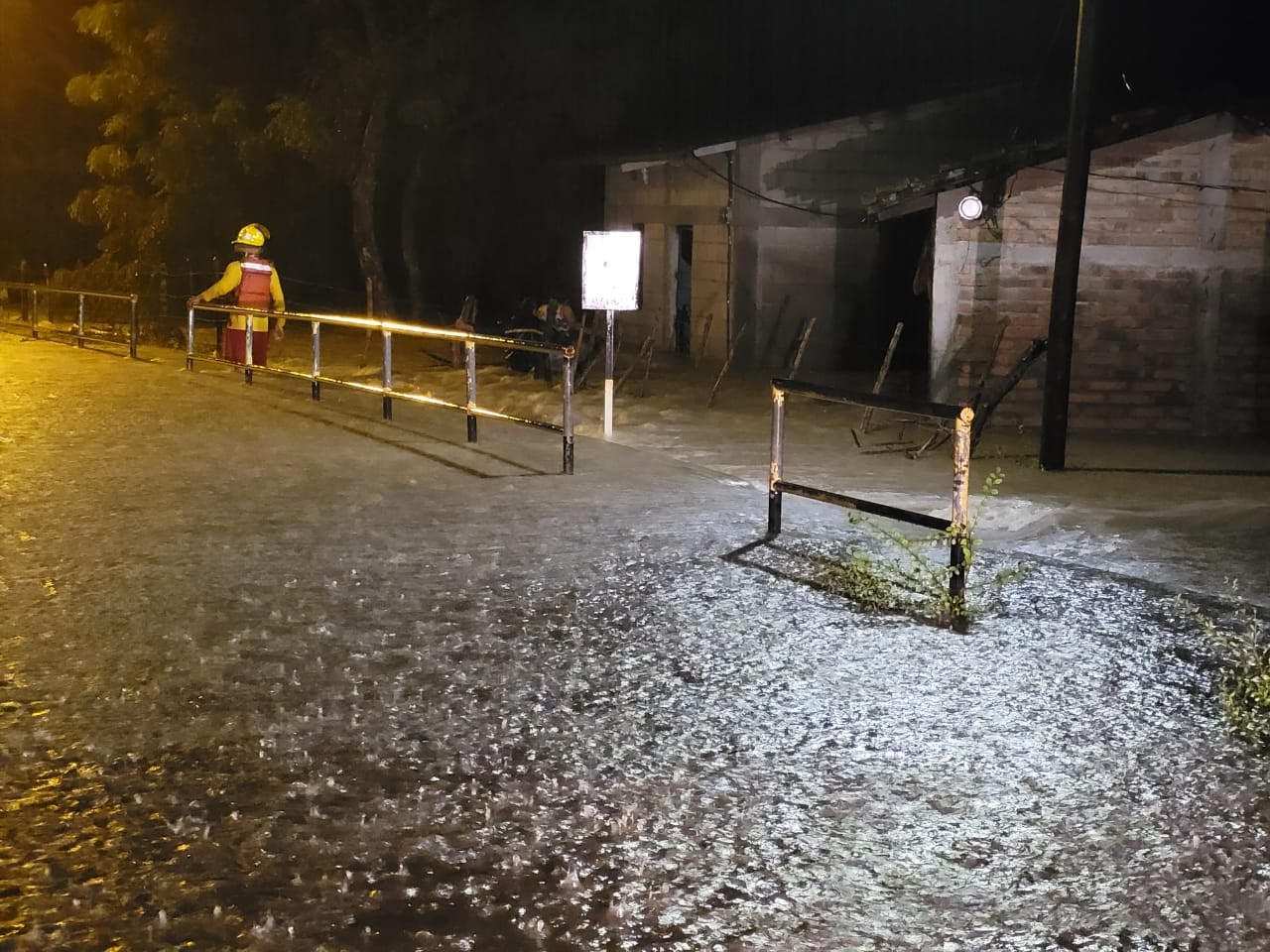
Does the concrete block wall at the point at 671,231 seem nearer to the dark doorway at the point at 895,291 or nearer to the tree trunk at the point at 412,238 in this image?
the dark doorway at the point at 895,291

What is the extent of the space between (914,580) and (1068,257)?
5.43 meters

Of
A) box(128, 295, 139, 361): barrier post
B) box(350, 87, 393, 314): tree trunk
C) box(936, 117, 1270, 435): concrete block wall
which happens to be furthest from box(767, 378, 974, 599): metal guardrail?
box(350, 87, 393, 314): tree trunk

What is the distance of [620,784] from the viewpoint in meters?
5.01

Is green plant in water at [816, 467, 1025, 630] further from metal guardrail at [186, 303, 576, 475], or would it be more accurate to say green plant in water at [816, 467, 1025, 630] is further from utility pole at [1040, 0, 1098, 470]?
utility pole at [1040, 0, 1098, 470]

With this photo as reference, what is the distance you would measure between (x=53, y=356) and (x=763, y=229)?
1023cm

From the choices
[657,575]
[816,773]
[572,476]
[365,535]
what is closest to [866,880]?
[816,773]

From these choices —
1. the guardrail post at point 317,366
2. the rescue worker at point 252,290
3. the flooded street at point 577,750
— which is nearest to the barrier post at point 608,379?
the guardrail post at point 317,366

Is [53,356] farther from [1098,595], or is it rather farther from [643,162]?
[1098,595]

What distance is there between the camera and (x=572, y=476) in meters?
11.2

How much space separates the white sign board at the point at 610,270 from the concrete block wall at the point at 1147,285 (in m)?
4.14

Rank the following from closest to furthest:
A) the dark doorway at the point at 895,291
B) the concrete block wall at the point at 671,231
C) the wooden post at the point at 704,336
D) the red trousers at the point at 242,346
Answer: the red trousers at the point at 242,346
the wooden post at the point at 704,336
the dark doorway at the point at 895,291
the concrete block wall at the point at 671,231

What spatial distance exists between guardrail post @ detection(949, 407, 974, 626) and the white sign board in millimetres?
5655

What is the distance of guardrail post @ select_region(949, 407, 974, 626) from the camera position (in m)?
7.35

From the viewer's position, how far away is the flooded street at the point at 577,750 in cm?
409
